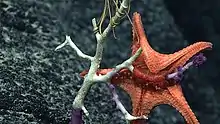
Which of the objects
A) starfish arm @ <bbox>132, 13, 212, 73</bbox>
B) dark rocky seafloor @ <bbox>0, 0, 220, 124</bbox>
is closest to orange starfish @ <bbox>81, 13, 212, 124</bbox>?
starfish arm @ <bbox>132, 13, 212, 73</bbox>

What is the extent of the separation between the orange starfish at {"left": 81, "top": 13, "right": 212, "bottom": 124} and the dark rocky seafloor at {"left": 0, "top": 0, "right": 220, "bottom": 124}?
409 millimetres

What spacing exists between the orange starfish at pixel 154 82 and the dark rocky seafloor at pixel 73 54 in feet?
1.34

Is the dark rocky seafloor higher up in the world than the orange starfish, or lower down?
higher up

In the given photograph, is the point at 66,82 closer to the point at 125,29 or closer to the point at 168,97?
the point at 168,97

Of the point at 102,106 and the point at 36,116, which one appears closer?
the point at 36,116

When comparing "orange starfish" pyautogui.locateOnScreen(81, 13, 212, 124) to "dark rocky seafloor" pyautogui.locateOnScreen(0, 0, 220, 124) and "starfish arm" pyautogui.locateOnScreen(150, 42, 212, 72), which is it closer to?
"starfish arm" pyautogui.locateOnScreen(150, 42, 212, 72)

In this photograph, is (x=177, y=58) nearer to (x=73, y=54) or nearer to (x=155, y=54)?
(x=155, y=54)

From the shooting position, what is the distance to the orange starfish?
1637mm

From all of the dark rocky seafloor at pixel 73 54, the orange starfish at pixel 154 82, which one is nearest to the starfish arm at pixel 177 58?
the orange starfish at pixel 154 82

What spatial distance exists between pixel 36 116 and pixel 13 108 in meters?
0.09

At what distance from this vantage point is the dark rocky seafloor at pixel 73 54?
2.02 meters

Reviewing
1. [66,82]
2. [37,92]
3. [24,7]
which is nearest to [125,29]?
[24,7]

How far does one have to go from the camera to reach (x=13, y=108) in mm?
1906

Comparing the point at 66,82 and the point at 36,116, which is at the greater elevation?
the point at 66,82
